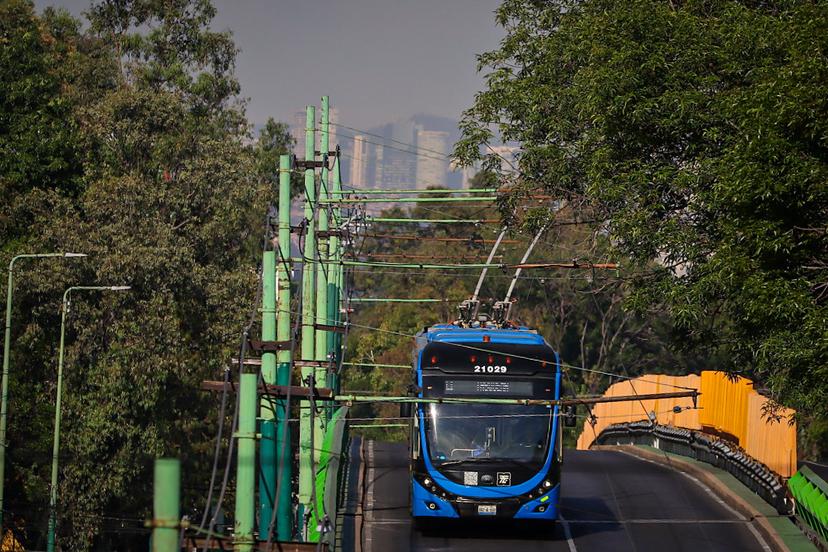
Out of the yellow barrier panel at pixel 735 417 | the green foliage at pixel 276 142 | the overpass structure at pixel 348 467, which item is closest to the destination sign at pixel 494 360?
the overpass structure at pixel 348 467

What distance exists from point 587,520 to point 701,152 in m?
7.10

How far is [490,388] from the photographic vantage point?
21797 mm

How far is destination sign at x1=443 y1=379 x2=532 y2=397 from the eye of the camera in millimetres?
21734

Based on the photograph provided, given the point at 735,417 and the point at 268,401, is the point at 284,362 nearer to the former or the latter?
the point at 268,401

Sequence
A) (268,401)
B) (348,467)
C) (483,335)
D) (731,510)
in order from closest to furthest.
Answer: (268,401) < (483,335) < (731,510) < (348,467)

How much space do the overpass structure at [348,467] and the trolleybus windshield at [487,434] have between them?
3.23 feet

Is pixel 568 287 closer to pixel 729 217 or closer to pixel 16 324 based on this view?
pixel 16 324

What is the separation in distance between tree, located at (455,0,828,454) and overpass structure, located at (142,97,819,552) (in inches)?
66.6

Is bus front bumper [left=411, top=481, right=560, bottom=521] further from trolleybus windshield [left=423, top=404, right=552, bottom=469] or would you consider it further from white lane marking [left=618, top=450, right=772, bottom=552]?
Answer: white lane marking [left=618, top=450, right=772, bottom=552]

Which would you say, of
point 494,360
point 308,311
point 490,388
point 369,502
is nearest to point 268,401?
point 490,388

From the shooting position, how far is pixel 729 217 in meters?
19.6

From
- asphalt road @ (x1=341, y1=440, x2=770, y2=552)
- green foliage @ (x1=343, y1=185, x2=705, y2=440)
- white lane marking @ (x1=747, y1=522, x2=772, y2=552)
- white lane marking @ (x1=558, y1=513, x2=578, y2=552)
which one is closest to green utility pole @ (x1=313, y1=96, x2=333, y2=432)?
asphalt road @ (x1=341, y1=440, x2=770, y2=552)

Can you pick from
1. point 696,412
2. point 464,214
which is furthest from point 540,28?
point 464,214

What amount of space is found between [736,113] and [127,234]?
24731 millimetres
